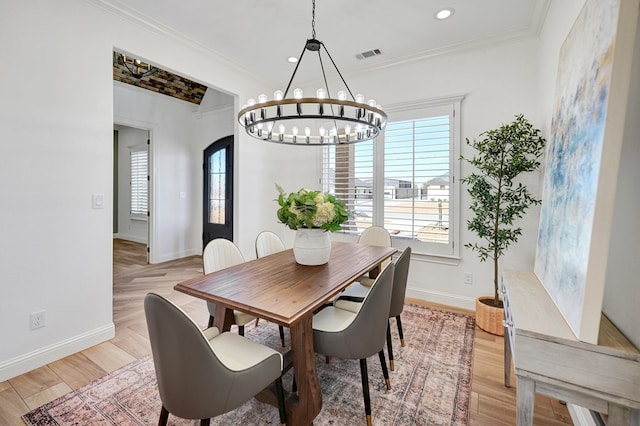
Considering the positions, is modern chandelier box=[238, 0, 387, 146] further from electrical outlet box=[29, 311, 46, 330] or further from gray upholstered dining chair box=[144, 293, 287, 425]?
electrical outlet box=[29, 311, 46, 330]

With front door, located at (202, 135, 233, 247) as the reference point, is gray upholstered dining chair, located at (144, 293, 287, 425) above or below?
below

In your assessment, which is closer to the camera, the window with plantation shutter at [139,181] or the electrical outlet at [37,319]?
the electrical outlet at [37,319]

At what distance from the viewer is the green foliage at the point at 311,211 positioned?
2.09 metres

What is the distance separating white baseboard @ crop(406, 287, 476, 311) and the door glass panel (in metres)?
3.73

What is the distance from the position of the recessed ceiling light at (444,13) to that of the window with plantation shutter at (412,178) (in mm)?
868

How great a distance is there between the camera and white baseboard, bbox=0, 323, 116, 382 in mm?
2061

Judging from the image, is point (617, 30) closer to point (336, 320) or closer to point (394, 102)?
point (336, 320)

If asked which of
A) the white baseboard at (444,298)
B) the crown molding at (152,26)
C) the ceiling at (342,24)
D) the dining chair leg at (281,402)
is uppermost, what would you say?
the ceiling at (342,24)

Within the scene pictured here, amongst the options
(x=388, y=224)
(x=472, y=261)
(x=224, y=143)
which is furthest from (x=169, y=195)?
(x=472, y=261)

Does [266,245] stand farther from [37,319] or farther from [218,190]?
[218,190]

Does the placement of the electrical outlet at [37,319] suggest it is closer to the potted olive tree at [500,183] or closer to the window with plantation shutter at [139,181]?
the potted olive tree at [500,183]

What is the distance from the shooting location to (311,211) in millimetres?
2092

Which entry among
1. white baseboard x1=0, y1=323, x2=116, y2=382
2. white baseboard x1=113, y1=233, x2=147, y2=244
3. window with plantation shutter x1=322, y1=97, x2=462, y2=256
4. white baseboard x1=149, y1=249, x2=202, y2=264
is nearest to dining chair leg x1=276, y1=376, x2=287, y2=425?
white baseboard x1=0, y1=323, x2=116, y2=382

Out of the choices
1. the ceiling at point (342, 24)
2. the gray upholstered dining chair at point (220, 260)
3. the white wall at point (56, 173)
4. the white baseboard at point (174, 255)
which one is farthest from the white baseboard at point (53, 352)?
the white baseboard at point (174, 255)
